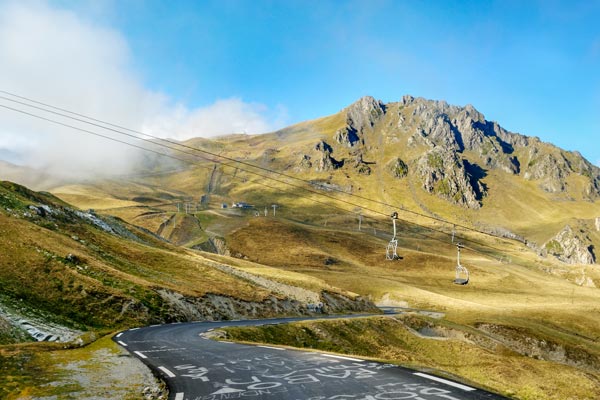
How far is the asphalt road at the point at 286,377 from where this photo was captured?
1369 cm

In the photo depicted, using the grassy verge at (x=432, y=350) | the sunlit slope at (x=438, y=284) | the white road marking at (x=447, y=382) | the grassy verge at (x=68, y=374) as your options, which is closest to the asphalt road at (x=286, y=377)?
the white road marking at (x=447, y=382)

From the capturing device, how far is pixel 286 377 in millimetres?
17047

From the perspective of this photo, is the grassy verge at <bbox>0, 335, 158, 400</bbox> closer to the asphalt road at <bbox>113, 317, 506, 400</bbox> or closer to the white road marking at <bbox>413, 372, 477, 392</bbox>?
the asphalt road at <bbox>113, 317, 506, 400</bbox>

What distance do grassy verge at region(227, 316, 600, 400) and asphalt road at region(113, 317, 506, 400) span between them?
16.1 m

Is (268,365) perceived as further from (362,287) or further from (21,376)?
(362,287)

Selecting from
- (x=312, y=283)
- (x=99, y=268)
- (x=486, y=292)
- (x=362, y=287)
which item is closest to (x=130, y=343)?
(x=99, y=268)

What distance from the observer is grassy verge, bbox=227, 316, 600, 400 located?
124ft

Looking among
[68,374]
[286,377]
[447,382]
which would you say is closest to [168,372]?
[68,374]

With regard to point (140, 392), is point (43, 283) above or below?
below

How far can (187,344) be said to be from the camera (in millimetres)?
28812

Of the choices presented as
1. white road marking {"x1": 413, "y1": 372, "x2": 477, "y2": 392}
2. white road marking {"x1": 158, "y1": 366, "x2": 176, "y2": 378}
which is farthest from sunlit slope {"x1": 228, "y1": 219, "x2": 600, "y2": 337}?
white road marking {"x1": 158, "y1": 366, "x2": 176, "y2": 378}

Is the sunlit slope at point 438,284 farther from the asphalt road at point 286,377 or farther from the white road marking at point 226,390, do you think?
the white road marking at point 226,390

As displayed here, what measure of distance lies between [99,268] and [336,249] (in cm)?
15172

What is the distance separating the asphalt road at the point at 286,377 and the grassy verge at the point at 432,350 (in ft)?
52.8
